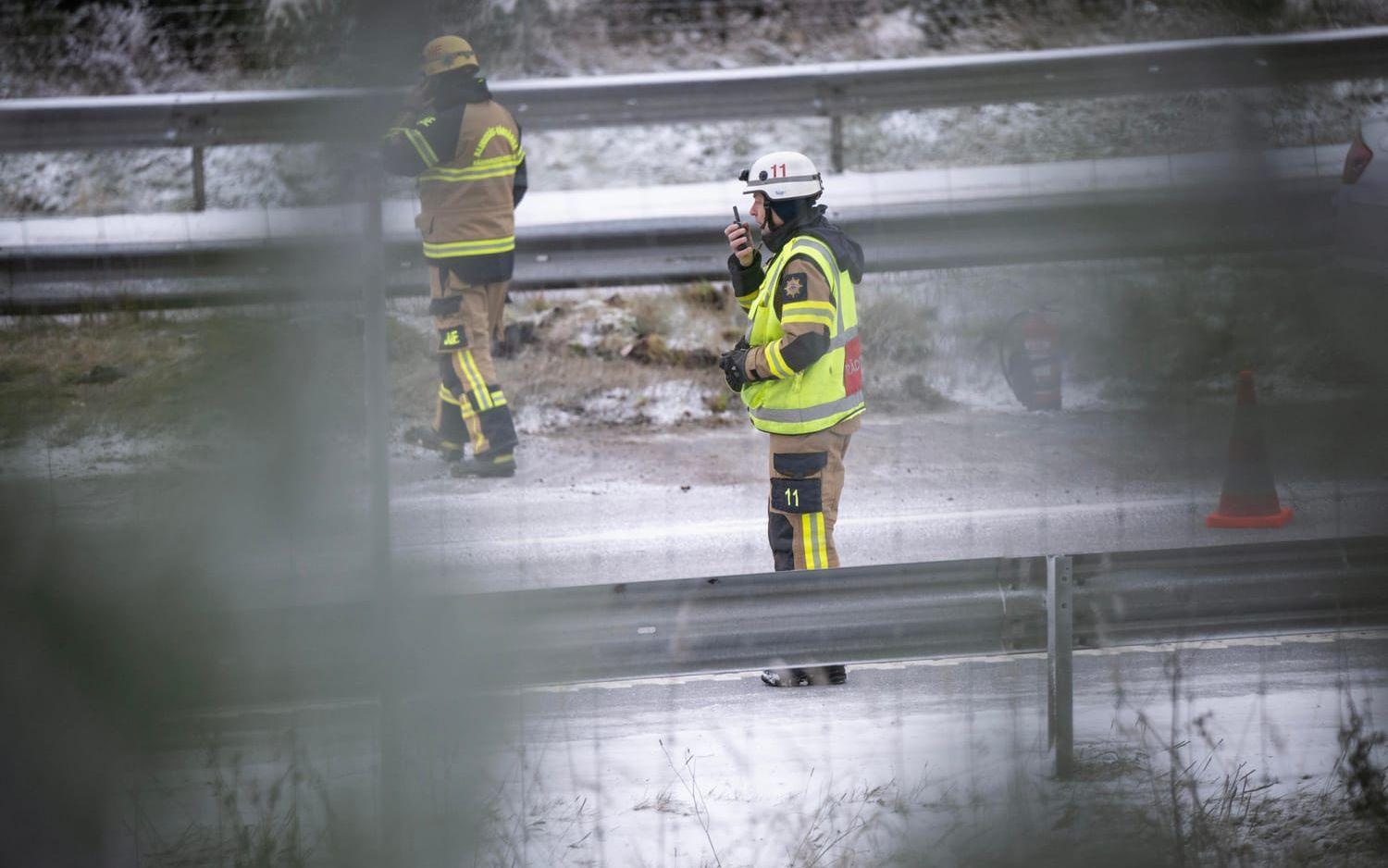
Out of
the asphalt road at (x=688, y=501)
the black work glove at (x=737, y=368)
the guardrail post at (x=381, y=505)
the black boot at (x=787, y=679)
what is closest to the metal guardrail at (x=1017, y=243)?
the guardrail post at (x=381, y=505)

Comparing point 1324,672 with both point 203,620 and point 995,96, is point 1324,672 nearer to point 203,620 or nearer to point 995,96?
point 203,620

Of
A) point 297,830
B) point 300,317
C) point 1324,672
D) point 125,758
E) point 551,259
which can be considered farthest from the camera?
point 551,259

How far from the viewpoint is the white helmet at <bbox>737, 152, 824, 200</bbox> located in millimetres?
4629

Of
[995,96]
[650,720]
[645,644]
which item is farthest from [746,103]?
[645,644]

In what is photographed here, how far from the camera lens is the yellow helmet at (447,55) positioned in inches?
66.9

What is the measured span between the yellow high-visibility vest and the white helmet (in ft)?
0.49

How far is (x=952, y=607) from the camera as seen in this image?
3.16 m

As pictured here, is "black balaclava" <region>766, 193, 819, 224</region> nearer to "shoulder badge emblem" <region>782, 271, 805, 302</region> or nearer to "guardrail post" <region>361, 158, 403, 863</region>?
"shoulder badge emblem" <region>782, 271, 805, 302</region>

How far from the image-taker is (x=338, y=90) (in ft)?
4.95

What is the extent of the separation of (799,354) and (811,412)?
0.79 feet

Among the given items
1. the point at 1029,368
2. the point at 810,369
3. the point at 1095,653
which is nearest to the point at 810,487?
the point at 810,369

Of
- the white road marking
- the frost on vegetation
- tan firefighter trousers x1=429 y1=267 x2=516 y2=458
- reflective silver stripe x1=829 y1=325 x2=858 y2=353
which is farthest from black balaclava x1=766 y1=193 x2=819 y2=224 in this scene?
the frost on vegetation

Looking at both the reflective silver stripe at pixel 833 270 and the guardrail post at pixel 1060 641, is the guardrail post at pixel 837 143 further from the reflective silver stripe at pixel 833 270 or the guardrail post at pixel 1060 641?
the guardrail post at pixel 1060 641

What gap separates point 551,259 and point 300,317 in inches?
264
